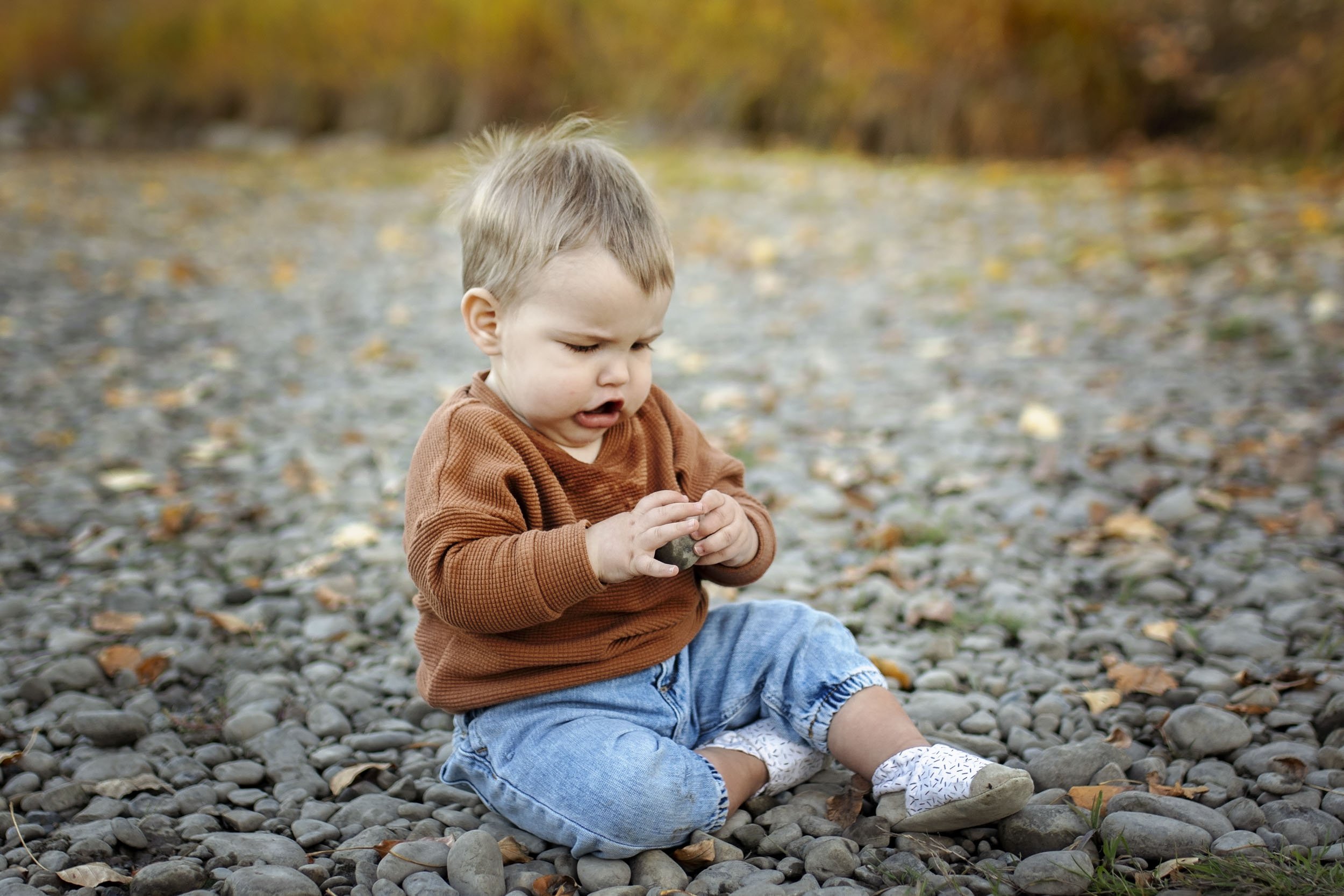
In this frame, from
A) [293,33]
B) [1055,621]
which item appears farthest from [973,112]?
[293,33]

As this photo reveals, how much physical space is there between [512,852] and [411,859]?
15cm

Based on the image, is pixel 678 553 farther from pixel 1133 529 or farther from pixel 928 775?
pixel 1133 529

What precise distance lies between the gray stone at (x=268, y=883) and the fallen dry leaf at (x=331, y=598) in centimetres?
108

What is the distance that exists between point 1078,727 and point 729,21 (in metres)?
10.5

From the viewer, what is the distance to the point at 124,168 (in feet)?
38.5

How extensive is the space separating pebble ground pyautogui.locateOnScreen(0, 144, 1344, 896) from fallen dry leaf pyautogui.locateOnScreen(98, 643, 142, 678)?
0.04 feet

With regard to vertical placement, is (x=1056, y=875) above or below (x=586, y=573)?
below

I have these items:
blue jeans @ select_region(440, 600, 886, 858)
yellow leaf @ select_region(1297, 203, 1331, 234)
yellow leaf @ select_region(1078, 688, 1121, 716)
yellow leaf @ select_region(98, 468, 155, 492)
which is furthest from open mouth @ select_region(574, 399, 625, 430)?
yellow leaf @ select_region(1297, 203, 1331, 234)

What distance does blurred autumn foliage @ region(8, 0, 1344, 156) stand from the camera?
A: 347 inches

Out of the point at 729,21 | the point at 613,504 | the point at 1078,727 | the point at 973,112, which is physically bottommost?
the point at 1078,727

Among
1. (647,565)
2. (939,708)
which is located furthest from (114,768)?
(939,708)

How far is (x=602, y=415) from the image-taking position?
1723 mm

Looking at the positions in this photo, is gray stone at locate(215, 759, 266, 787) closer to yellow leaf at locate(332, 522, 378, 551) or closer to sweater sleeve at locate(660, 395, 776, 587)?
sweater sleeve at locate(660, 395, 776, 587)

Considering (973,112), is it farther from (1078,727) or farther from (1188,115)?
(1078,727)
